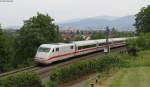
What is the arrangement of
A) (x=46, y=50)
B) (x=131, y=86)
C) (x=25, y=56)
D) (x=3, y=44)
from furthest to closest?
(x=25, y=56), (x=3, y=44), (x=46, y=50), (x=131, y=86)

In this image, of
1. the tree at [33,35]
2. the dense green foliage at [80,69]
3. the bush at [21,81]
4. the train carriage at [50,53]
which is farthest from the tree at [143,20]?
the bush at [21,81]

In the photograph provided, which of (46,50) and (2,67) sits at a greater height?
(46,50)

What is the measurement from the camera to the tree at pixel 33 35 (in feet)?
208

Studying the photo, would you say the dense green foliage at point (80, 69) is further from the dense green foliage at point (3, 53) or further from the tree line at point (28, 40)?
the dense green foliage at point (3, 53)

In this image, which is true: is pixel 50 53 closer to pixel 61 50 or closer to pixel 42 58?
pixel 42 58

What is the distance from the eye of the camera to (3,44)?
58.1m

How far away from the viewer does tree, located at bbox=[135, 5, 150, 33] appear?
3883 inches

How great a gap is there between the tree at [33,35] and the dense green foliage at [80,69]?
1014 inches

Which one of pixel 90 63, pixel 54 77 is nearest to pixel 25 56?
pixel 90 63

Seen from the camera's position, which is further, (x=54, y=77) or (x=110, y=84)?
(x=54, y=77)

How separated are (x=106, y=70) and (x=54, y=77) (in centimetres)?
950

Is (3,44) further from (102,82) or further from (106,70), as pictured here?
(102,82)

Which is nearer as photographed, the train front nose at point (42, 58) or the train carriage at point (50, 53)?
the train front nose at point (42, 58)

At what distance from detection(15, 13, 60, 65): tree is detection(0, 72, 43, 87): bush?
37466 millimetres
